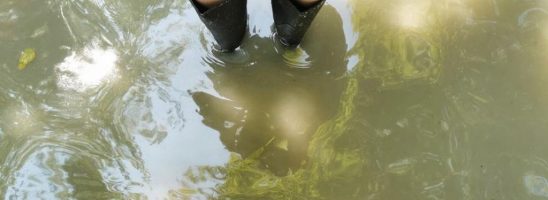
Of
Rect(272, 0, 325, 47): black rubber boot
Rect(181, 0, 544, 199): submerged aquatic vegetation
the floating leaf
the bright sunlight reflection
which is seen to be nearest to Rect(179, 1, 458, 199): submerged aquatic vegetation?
Rect(181, 0, 544, 199): submerged aquatic vegetation

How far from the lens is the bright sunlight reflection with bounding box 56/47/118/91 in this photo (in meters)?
1.42

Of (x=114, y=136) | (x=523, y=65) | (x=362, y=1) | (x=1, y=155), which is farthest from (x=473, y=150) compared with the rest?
(x=1, y=155)

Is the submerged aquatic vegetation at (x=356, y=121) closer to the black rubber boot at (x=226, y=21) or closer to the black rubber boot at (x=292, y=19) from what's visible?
the black rubber boot at (x=292, y=19)

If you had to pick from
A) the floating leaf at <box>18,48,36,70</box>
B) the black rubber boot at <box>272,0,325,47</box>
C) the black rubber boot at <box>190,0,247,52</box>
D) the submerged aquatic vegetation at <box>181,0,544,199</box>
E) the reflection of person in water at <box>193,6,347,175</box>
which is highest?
the floating leaf at <box>18,48,36,70</box>

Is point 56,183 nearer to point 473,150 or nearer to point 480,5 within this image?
point 473,150

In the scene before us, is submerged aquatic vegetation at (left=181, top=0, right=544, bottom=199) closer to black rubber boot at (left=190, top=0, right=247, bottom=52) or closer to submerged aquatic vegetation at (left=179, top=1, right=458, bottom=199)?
submerged aquatic vegetation at (left=179, top=1, right=458, bottom=199)

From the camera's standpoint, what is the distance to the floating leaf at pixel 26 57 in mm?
1440

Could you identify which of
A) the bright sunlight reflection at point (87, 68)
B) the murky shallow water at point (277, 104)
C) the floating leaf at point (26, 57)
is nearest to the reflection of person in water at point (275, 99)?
the murky shallow water at point (277, 104)

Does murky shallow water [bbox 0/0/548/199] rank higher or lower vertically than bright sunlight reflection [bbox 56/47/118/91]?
lower

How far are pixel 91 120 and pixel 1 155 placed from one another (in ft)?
0.85

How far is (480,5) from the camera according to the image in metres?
1.57

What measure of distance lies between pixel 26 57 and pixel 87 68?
0.64 feet

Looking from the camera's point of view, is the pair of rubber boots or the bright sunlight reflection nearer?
the pair of rubber boots

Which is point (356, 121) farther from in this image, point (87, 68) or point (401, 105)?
point (87, 68)
